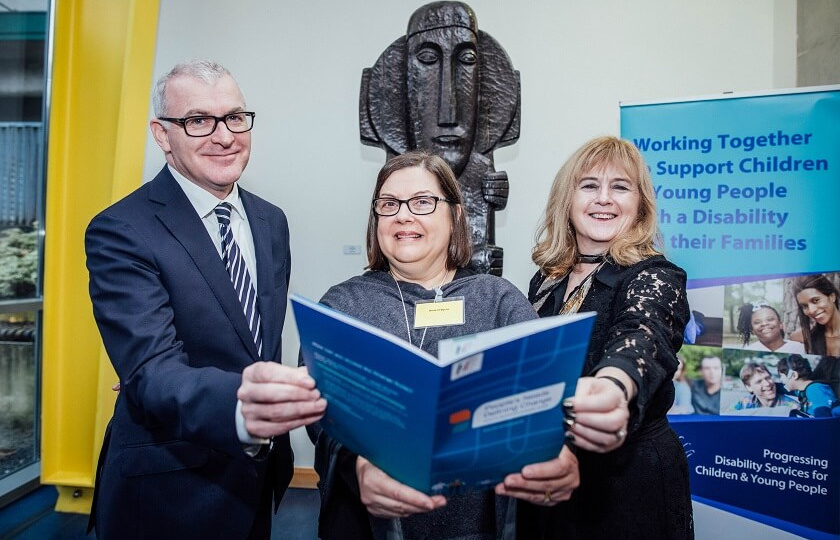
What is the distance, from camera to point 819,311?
2.34 metres

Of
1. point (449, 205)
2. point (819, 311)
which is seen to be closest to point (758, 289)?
point (819, 311)

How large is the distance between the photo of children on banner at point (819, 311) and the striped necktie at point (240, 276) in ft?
7.75

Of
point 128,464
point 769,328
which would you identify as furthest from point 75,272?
point 769,328

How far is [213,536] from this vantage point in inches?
51.1

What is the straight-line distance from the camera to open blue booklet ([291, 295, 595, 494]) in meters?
0.70

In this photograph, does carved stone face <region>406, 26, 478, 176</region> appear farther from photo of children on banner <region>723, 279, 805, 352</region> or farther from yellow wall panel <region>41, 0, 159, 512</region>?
yellow wall panel <region>41, 0, 159, 512</region>

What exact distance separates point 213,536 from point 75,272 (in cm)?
240

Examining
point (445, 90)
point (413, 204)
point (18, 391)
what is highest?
point (445, 90)

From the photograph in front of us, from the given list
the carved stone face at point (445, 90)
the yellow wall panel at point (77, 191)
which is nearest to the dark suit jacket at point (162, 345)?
the carved stone face at point (445, 90)

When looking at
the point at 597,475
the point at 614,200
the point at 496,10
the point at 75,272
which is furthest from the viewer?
the point at 496,10

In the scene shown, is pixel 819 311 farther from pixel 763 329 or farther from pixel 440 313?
pixel 440 313

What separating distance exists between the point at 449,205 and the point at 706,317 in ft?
5.84

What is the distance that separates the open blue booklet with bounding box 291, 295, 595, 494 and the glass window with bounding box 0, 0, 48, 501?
11.0ft

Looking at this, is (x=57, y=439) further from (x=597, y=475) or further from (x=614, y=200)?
(x=614, y=200)
